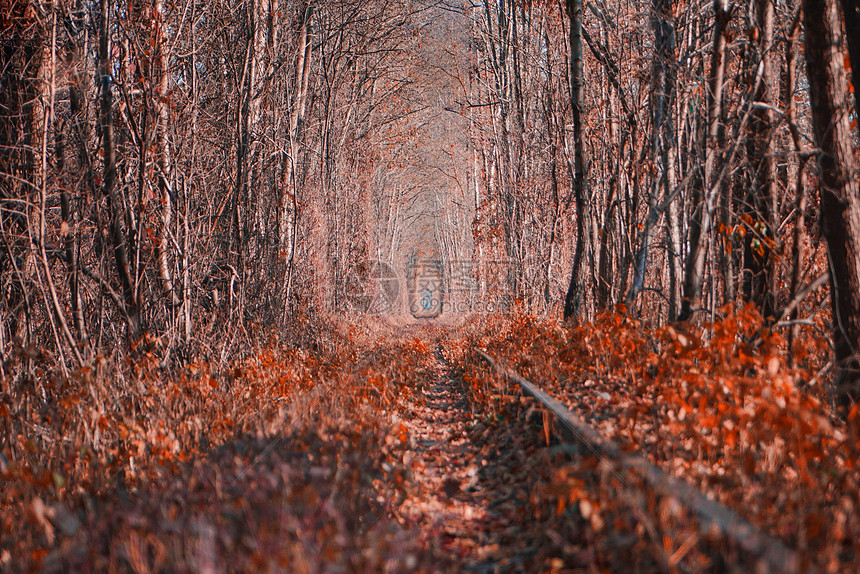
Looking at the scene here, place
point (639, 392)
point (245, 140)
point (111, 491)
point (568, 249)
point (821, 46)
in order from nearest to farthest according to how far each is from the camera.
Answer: point (111, 491)
point (821, 46)
point (639, 392)
point (245, 140)
point (568, 249)

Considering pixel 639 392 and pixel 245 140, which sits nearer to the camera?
pixel 639 392

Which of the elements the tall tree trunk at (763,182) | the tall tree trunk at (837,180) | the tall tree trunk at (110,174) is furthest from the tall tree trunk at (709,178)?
the tall tree trunk at (110,174)

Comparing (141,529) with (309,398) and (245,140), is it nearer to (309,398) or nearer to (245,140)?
(309,398)

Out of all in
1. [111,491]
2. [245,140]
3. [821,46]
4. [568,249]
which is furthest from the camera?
[568,249]

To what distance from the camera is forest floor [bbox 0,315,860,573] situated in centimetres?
303

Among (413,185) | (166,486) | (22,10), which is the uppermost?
(413,185)

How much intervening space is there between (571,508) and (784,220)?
4703 mm

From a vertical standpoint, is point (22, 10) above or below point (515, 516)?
above

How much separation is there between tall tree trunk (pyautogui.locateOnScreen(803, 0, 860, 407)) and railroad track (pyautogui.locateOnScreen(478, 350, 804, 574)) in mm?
2439

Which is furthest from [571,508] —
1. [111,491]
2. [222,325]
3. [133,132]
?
Answer: [222,325]

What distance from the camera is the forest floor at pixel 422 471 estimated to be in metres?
3.03

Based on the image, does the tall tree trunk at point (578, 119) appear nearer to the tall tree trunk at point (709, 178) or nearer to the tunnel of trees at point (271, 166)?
the tunnel of trees at point (271, 166)

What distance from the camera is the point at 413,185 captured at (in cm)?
4497

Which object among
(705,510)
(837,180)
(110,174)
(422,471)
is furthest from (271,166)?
(705,510)
